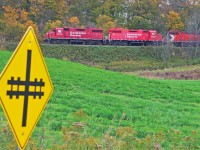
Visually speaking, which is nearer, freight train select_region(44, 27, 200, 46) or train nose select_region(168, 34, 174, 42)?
freight train select_region(44, 27, 200, 46)

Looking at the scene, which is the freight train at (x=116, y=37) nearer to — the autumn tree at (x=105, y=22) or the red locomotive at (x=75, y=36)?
the red locomotive at (x=75, y=36)

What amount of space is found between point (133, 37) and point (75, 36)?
7718 millimetres

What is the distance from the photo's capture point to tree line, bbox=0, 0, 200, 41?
62.0 m

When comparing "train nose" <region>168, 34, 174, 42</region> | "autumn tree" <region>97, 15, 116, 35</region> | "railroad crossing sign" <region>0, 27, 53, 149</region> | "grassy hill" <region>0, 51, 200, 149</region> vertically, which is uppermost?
"autumn tree" <region>97, 15, 116, 35</region>

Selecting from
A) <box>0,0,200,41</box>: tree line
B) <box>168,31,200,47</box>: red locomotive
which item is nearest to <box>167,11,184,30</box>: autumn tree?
<box>0,0,200,41</box>: tree line

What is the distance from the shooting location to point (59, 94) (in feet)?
48.3

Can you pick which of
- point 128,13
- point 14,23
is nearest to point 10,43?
point 14,23

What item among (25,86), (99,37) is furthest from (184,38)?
(25,86)

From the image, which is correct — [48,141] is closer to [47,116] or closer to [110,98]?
[47,116]

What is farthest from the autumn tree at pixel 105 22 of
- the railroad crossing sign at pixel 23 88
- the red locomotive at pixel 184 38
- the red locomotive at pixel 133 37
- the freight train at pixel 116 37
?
the railroad crossing sign at pixel 23 88

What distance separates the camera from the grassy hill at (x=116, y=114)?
677cm

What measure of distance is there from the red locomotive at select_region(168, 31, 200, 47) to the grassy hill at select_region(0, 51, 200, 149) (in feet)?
128

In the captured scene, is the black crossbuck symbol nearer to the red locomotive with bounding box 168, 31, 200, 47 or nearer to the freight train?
the freight train

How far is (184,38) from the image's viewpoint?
60.9 m
